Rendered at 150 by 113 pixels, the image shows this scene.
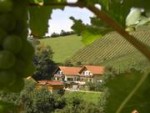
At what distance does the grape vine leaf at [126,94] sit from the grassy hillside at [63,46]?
34403 mm

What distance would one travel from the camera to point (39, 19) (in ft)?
3.34

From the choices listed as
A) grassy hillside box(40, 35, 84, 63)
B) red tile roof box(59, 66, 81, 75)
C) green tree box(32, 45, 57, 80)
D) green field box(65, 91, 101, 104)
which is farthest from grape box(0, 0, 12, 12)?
grassy hillside box(40, 35, 84, 63)

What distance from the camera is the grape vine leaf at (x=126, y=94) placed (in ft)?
2.90

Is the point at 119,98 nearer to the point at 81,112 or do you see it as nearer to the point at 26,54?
the point at 26,54

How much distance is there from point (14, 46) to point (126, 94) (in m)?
0.28

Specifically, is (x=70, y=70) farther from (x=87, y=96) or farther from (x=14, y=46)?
(x=14, y=46)

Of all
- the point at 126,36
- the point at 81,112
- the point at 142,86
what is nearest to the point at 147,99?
the point at 142,86

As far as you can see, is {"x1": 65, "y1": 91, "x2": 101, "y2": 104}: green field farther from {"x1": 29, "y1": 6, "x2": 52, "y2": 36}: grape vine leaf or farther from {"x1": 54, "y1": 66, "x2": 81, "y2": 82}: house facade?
{"x1": 29, "y1": 6, "x2": 52, "y2": 36}: grape vine leaf

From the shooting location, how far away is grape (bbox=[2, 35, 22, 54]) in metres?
0.70

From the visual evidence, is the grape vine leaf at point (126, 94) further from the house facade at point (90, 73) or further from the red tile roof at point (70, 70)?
the red tile roof at point (70, 70)

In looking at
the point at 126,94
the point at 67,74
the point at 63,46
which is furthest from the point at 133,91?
the point at 63,46

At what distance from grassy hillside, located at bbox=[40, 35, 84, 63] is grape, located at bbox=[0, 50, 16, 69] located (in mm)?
34578

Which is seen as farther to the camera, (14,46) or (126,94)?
(126,94)

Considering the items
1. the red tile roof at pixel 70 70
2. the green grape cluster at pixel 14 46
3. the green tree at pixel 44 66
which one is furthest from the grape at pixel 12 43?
the red tile roof at pixel 70 70
